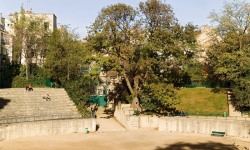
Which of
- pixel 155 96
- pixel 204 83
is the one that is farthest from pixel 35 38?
pixel 204 83

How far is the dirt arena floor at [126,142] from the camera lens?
1388 inches

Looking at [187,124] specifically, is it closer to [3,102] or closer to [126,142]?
[126,142]

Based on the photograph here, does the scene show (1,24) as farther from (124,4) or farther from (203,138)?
(203,138)

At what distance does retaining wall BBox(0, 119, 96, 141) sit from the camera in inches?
1500

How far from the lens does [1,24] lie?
7200cm

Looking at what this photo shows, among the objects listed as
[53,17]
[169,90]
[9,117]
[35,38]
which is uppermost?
[53,17]

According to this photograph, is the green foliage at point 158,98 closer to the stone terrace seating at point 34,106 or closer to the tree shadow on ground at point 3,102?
the stone terrace seating at point 34,106

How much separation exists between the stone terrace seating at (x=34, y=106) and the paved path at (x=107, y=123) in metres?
3.98

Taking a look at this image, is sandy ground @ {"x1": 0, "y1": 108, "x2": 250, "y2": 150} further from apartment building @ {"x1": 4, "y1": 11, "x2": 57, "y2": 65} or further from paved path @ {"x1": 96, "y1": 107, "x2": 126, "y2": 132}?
apartment building @ {"x1": 4, "y1": 11, "x2": 57, "y2": 65}

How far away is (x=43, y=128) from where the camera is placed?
133 ft

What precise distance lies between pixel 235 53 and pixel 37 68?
41.1m

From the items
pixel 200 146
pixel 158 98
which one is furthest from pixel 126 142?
pixel 158 98

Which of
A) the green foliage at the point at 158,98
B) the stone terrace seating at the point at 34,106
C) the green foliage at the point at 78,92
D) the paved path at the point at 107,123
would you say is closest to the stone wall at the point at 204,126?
the green foliage at the point at 158,98

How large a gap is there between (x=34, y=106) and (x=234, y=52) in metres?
33.9
